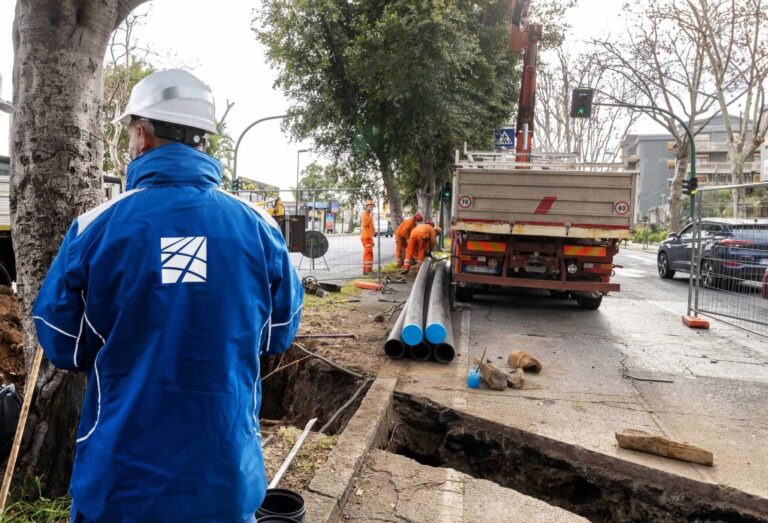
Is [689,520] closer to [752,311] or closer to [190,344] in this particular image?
[190,344]

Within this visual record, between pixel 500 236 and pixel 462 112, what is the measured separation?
6.49 meters

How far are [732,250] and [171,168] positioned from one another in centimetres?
801

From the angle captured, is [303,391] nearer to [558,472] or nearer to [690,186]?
[558,472]

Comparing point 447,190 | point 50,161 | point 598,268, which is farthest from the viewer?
point 447,190

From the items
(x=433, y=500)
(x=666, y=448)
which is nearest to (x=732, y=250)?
(x=666, y=448)

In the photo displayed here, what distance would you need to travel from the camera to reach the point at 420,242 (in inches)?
554

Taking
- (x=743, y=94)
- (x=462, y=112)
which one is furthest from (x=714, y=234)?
(x=743, y=94)

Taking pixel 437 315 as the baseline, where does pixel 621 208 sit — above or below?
above

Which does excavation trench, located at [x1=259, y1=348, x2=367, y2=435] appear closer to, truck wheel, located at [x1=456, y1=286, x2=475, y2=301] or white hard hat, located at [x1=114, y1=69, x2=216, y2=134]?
white hard hat, located at [x1=114, y1=69, x2=216, y2=134]

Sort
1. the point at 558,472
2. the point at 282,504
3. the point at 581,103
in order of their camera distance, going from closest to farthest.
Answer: the point at 282,504 < the point at 558,472 < the point at 581,103

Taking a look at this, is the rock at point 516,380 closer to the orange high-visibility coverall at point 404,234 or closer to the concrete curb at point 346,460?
the concrete curb at point 346,460

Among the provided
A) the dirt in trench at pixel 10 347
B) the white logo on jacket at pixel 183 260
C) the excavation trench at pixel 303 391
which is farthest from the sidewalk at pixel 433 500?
the dirt in trench at pixel 10 347

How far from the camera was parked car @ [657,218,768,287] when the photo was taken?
7195 mm

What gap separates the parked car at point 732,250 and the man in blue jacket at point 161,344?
7431mm
